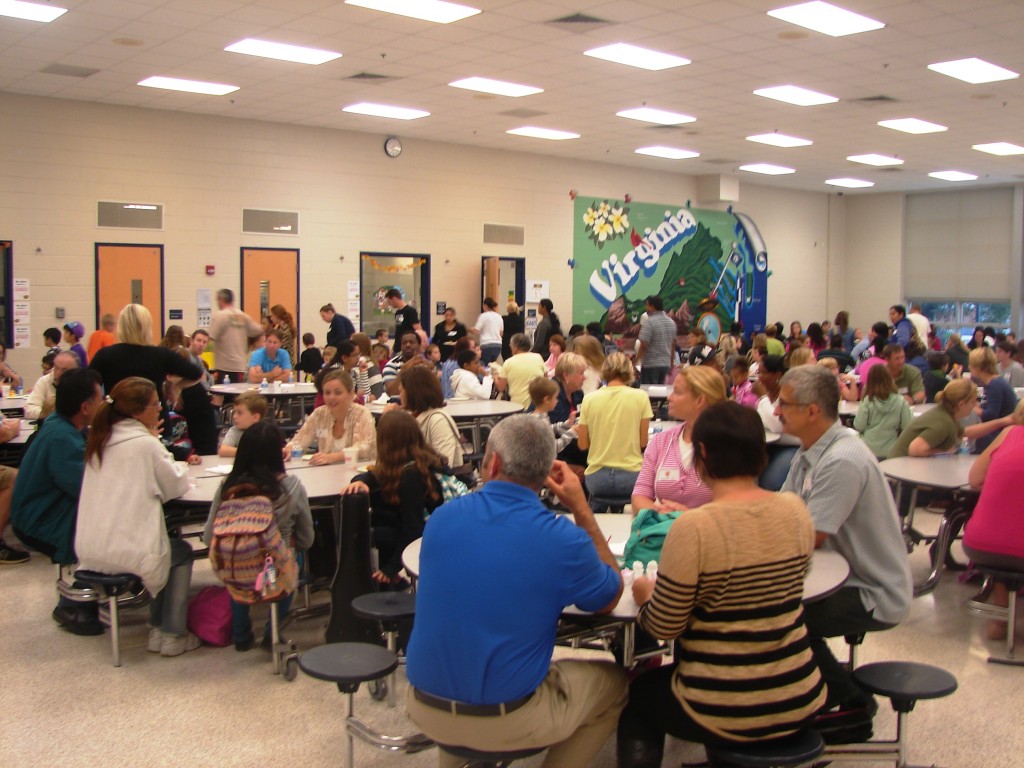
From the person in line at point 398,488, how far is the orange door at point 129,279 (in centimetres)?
760

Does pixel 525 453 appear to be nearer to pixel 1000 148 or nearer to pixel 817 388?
pixel 817 388

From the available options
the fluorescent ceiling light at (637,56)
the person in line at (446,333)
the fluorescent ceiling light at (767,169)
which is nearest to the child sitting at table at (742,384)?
the fluorescent ceiling light at (637,56)

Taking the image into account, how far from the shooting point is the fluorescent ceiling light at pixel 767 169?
16.7 meters

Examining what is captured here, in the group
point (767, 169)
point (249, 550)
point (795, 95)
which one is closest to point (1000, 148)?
point (767, 169)

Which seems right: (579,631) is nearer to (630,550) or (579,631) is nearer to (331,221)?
(630,550)

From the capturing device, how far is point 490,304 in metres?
13.4

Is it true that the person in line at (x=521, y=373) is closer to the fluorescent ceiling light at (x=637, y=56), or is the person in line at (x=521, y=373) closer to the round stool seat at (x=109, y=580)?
the fluorescent ceiling light at (x=637, y=56)

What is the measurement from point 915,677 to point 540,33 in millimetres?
6573

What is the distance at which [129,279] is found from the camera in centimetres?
1119

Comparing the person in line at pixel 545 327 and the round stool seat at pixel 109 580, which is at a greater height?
the person in line at pixel 545 327

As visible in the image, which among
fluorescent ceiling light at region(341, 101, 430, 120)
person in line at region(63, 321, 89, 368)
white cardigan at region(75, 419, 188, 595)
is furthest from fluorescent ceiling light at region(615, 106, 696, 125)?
white cardigan at region(75, 419, 188, 595)

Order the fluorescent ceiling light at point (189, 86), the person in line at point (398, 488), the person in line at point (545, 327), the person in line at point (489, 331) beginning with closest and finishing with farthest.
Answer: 1. the person in line at point (398, 488)
2. the fluorescent ceiling light at point (189, 86)
3. the person in line at point (489, 331)
4. the person in line at point (545, 327)

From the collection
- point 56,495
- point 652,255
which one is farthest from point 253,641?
point 652,255

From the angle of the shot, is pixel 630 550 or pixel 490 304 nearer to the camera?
pixel 630 550
